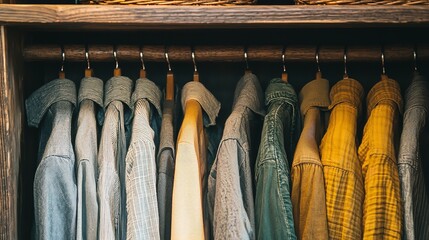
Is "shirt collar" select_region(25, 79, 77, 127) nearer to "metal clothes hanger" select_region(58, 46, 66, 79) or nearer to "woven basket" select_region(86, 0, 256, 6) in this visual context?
"metal clothes hanger" select_region(58, 46, 66, 79)

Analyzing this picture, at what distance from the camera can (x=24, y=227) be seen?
1.81 metres

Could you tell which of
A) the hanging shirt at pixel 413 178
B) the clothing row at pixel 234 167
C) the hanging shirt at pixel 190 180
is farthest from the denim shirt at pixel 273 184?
the hanging shirt at pixel 413 178

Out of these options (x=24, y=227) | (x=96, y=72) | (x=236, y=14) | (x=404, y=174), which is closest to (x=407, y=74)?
(x=404, y=174)

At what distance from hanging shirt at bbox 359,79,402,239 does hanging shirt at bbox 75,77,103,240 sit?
0.53 m

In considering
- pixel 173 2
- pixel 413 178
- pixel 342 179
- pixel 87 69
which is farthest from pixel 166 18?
pixel 413 178

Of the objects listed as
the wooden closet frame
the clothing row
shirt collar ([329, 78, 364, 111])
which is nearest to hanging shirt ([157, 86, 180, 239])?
the clothing row

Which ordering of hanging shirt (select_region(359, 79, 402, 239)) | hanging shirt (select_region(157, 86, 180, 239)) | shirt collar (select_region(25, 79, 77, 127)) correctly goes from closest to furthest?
hanging shirt (select_region(359, 79, 402, 239)) < hanging shirt (select_region(157, 86, 180, 239)) < shirt collar (select_region(25, 79, 77, 127))

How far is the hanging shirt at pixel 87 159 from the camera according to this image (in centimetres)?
166

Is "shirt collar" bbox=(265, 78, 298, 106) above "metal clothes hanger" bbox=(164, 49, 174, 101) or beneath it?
beneath

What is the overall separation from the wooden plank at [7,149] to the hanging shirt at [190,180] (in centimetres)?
32

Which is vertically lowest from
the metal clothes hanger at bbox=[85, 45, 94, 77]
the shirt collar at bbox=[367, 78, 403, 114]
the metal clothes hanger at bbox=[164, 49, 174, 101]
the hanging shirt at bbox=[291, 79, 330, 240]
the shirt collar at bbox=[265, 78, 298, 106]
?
the hanging shirt at bbox=[291, 79, 330, 240]

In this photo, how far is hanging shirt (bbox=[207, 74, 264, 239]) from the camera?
5.23ft

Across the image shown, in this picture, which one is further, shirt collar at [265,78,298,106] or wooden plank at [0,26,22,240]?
shirt collar at [265,78,298,106]

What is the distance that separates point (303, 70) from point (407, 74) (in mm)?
245
